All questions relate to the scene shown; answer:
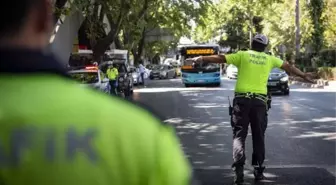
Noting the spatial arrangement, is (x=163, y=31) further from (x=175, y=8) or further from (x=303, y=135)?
(x=303, y=135)

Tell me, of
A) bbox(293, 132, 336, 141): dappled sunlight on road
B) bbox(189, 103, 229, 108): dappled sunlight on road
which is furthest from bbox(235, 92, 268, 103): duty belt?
bbox(189, 103, 229, 108): dappled sunlight on road

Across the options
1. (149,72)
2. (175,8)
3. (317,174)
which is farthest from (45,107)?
(149,72)

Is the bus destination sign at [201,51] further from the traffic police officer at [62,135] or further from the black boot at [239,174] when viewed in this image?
the traffic police officer at [62,135]

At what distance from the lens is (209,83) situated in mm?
33500

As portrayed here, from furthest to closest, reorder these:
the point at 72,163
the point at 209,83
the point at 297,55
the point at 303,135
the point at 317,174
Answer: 1. the point at 297,55
2. the point at 209,83
3. the point at 303,135
4. the point at 317,174
5. the point at 72,163

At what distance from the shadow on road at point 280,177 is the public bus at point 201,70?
81.9 feet

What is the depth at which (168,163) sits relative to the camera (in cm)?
135

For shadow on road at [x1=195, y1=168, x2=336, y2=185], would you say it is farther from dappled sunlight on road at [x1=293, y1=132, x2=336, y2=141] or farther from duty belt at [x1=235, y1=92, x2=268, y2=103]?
dappled sunlight on road at [x1=293, y1=132, x2=336, y2=141]

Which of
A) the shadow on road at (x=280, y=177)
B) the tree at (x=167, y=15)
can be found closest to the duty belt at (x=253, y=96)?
the shadow on road at (x=280, y=177)

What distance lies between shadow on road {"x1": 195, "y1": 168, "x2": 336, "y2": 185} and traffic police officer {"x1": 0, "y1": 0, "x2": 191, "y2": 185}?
559 centimetres

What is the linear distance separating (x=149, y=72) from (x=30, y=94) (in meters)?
55.0

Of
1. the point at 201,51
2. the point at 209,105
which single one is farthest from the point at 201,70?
the point at 209,105

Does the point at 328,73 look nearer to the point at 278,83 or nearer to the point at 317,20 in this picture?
the point at 317,20

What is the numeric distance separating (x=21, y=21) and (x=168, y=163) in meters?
0.51
